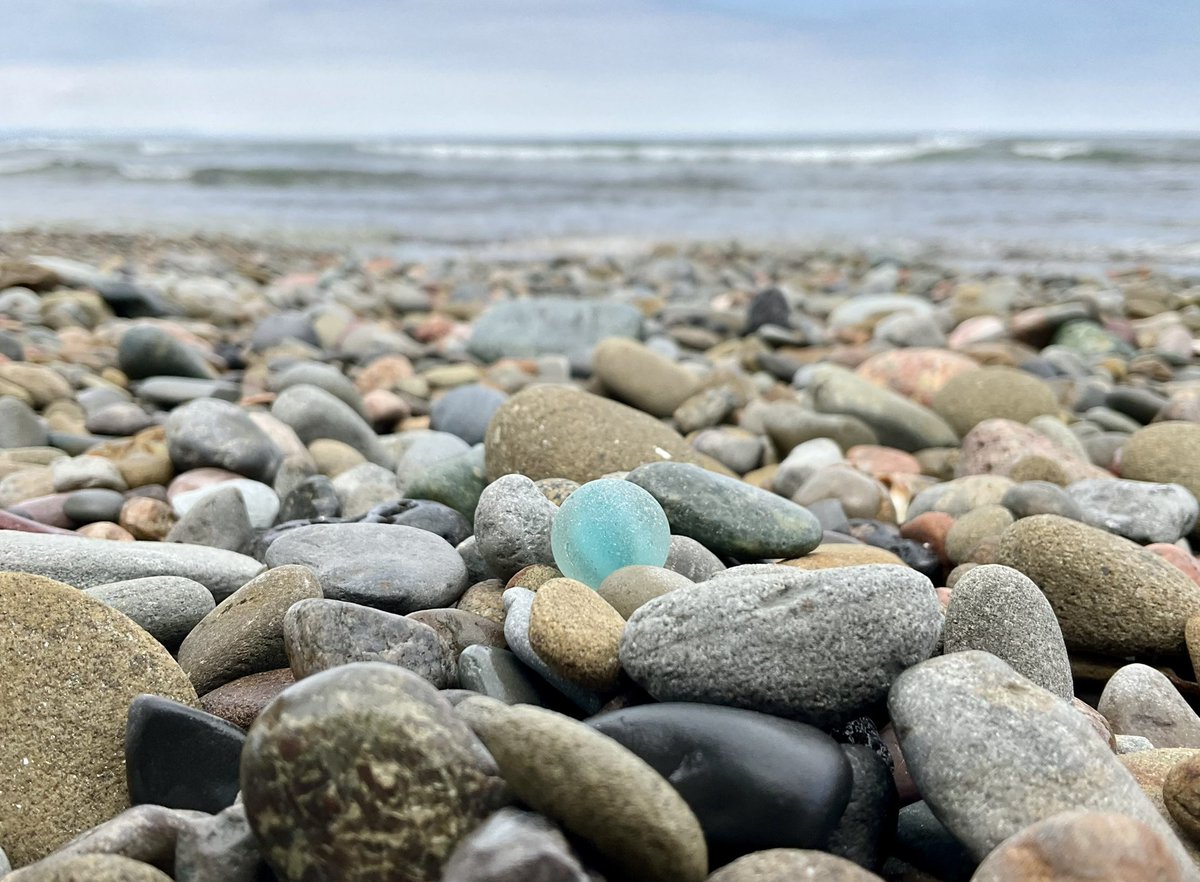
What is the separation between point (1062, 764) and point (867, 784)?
11.9 inches

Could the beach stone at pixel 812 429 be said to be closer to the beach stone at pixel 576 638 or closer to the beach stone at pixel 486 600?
the beach stone at pixel 486 600

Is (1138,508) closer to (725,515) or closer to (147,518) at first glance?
(725,515)

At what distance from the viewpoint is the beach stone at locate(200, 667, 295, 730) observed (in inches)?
77.7

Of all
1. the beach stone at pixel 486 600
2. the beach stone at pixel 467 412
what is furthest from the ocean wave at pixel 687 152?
the beach stone at pixel 486 600

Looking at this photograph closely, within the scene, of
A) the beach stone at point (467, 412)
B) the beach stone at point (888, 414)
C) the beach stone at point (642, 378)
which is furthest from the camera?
the beach stone at point (642, 378)

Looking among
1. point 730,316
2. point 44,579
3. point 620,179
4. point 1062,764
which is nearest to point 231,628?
point 44,579

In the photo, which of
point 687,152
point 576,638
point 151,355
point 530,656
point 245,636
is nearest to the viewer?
point 576,638

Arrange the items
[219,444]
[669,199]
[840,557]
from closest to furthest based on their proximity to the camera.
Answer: [840,557] → [219,444] → [669,199]

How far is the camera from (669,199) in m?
20.5

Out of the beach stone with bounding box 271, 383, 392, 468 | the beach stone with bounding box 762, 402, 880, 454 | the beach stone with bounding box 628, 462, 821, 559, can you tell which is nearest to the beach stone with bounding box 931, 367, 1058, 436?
the beach stone with bounding box 762, 402, 880, 454

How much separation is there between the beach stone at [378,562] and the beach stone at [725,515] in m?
0.55

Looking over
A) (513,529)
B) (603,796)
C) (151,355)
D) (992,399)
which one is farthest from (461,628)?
(151,355)

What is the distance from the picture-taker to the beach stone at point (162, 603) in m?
2.24

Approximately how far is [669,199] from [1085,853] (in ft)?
65.6
